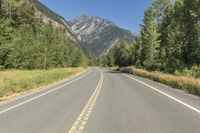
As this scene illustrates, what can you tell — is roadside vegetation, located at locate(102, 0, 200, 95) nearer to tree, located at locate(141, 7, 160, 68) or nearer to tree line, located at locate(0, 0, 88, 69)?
tree, located at locate(141, 7, 160, 68)

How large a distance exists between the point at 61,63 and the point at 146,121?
93425 millimetres

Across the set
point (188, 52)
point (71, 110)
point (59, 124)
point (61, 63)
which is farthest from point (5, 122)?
point (61, 63)

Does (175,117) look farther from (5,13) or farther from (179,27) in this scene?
(5,13)

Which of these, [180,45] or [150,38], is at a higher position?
[150,38]

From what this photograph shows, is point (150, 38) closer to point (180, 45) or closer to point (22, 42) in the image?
point (180, 45)

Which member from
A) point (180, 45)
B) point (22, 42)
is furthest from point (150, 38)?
point (22, 42)

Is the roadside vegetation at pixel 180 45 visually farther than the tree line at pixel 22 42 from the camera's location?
No

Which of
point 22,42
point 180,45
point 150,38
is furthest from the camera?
point 150,38

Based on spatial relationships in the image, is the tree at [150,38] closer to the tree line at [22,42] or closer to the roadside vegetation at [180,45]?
the roadside vegetation at [180,45]

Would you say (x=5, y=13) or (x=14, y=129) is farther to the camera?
(x=5, y=13)

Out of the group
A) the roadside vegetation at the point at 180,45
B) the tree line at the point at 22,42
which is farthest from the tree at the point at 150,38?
the tree line at the point at 22,42

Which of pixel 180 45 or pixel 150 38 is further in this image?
pixel 150 38

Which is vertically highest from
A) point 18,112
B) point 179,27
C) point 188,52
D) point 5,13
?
point 5,13

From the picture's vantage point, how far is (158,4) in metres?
69.6
